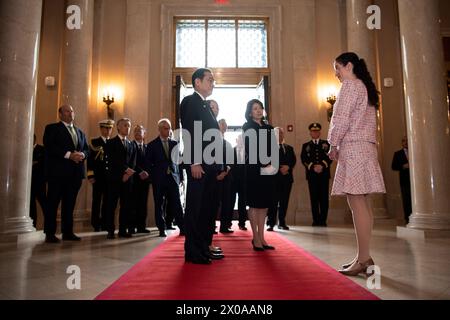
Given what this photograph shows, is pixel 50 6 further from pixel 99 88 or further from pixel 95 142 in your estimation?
pixel 95 142

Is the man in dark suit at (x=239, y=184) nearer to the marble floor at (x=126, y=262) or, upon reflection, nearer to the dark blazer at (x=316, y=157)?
the marble floor at (x=126, y=262)

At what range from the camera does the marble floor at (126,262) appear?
89.4 inches

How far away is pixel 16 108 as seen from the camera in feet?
15.0

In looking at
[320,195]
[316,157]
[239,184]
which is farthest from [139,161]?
[320,195]

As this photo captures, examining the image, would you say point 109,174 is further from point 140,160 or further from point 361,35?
point 361,35

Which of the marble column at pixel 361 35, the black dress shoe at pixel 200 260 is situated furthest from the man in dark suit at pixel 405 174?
the black dress shoe at pixel 200 260

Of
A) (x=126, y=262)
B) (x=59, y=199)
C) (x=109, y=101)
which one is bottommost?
(x=126, y=262)

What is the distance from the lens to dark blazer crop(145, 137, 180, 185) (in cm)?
536

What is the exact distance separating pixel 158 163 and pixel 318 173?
3182 millimetres

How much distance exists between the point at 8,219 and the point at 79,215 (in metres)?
2.47

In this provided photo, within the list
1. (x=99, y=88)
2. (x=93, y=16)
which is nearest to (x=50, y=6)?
(x=93, y=16)

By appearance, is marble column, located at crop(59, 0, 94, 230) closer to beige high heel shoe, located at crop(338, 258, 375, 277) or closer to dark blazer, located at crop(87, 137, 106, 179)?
dark blazer, located at crop(87, 137, 106, 179)

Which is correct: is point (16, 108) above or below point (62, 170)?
above

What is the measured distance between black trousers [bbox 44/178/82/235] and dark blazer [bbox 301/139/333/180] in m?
4.18
